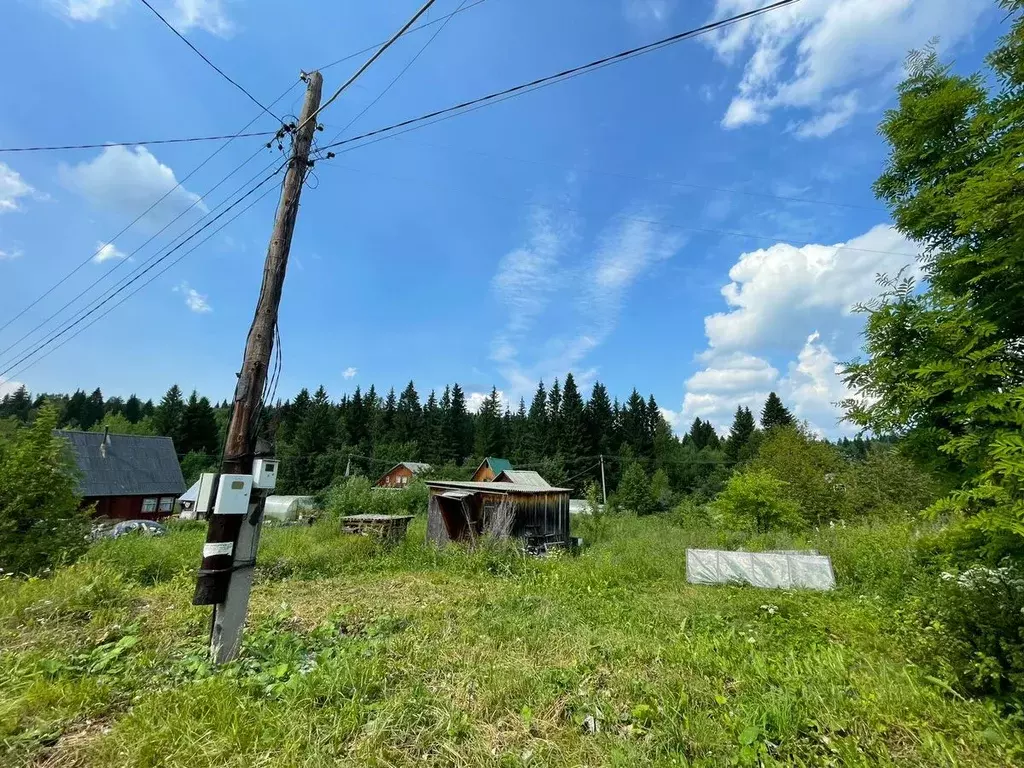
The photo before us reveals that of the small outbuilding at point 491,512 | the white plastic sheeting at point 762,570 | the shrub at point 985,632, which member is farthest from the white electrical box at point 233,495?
the small outbuilding at point 491,512

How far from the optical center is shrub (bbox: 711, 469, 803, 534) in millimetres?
12781

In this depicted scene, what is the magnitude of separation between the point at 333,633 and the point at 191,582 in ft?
11.0

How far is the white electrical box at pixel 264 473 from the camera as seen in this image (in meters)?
4.11

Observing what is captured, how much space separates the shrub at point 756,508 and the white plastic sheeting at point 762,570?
4.77 meters

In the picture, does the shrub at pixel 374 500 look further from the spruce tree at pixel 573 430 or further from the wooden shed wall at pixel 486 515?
the spruce tree at pixel 573 430

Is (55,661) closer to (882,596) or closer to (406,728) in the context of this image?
(406,728)

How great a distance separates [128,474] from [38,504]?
28928 millimetres

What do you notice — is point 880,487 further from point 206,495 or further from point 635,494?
point 206,495

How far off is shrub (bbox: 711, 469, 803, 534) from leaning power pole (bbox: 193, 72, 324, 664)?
1282 cm

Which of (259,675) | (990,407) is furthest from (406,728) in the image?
(990,407)

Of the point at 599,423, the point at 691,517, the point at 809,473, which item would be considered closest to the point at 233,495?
the point at 691,517

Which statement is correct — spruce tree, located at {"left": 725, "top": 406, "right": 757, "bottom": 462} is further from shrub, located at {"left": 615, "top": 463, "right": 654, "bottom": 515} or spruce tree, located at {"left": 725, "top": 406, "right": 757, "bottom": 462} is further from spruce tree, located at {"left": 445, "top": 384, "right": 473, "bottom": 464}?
spruce tree, located at {"left": 445, "top": 384, "right": 473, "bottom": 464}

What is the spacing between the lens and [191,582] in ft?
20.7

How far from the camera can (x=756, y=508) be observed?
12922mm
